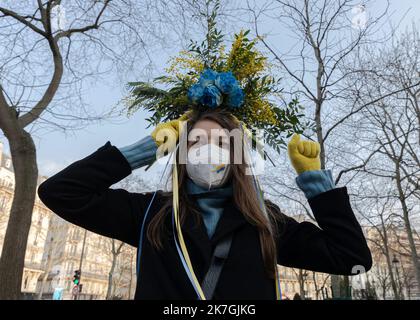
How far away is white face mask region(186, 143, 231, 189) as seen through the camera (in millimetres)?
1669

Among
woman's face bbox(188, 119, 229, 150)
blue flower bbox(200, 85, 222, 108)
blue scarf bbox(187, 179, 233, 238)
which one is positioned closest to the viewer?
blue scarf bbox(187, 179, 233, 238)

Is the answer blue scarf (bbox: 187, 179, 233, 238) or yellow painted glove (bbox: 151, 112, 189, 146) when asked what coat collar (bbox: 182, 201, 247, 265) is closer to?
blue scarf (bbox: 187, 179, 233, 238)

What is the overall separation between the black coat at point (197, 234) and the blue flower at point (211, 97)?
649mm

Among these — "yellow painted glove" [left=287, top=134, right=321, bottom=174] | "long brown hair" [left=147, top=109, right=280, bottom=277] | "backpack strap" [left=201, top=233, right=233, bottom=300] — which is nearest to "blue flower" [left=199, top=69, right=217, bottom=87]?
"long brown hair" [left=147, top=109, right=280, bottom=277]

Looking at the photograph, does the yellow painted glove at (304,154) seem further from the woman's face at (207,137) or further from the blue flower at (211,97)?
the blue flower at (211,97)

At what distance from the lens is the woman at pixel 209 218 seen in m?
1.45

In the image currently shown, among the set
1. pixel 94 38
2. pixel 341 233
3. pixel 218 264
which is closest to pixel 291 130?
pixel 341 233

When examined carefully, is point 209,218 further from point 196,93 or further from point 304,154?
point 196,93

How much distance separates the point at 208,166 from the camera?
1.66 meters

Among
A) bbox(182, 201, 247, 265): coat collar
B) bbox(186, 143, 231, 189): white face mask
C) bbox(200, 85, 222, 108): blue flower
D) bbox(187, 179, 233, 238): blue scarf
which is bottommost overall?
bbox(182, 201, 247, 265): coat collar

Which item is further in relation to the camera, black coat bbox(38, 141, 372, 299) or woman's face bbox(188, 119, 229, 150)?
woman's face bbox(188, 119, 229, 150)

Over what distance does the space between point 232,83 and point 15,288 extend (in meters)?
3.95

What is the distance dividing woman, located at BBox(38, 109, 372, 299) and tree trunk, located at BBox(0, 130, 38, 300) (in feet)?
10.8

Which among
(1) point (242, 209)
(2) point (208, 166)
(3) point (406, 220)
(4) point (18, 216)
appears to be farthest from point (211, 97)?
(3) point (406, 220)
